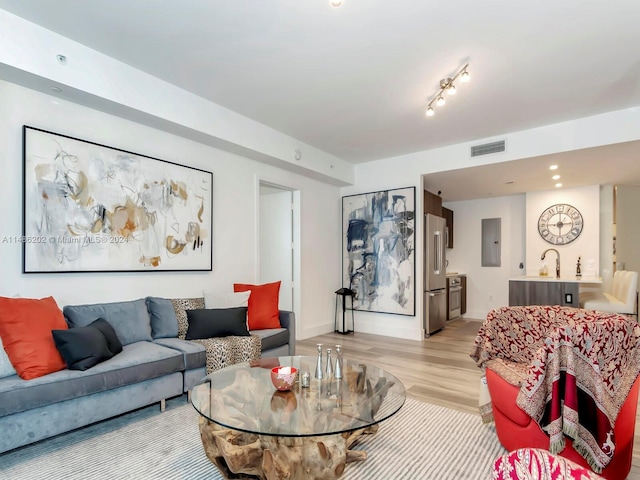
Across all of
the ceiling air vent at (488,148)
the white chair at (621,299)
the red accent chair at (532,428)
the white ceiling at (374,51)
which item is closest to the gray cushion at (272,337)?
the red accent chair at (532,428)

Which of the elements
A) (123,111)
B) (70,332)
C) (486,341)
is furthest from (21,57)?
(486,341)

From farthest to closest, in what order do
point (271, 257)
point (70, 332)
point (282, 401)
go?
point (271, 257) < point (70, 332) < point (282, 401)

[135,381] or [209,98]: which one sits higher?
[209,98]

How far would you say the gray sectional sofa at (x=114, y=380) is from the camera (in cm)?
203

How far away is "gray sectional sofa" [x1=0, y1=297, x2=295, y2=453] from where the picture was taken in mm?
2033

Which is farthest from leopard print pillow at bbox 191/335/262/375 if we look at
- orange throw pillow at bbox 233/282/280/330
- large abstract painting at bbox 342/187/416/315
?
large abstract painting at bbox 342/187/416/315

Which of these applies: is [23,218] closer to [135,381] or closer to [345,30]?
[135,381]

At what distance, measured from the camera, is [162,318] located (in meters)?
3.25

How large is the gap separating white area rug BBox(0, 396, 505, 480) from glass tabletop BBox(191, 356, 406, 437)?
41 cm

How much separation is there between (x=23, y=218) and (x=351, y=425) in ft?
9.04

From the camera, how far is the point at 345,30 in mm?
2537

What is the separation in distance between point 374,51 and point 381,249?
10.8 feet

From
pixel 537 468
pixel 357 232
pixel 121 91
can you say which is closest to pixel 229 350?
pixel 121 91

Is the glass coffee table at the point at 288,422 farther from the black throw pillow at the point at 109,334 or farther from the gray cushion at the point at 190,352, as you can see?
the black throw pillow at the point at 109,334
